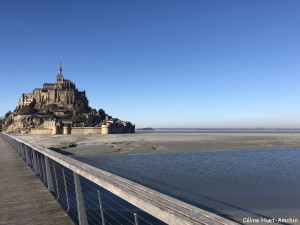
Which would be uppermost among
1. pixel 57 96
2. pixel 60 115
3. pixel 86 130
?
pixel 57 96

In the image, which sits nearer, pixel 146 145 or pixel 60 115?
pixel 146 145

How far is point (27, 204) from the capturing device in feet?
14.3

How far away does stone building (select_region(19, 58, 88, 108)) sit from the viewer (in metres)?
97.2

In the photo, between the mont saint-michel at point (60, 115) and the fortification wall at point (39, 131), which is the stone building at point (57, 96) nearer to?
the mont saint-michel at point (60, 115)

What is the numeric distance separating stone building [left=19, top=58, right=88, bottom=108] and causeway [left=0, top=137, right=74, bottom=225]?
311 ft

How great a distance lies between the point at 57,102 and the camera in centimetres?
9712

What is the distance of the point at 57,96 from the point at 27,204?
10093cm

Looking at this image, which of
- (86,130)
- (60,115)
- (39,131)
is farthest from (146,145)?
(60,115)

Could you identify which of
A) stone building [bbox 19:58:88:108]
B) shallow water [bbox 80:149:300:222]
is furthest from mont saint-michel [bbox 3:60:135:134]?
shallow water [bbox 80:149:300:222]

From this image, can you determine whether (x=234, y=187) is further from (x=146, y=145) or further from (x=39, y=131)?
(x=39, y=131)

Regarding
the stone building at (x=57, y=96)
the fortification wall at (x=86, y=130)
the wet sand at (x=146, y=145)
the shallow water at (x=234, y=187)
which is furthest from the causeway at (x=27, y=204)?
the stone building at (x=57, y=96)

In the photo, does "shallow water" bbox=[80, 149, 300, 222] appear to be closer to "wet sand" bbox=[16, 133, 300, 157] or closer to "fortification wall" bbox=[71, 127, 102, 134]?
"wet sand" bbox=[16, 133, 300, 157]

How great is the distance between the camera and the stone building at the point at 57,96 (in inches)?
3829

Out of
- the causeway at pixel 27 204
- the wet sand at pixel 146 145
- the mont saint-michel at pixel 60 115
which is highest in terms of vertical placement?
the mont saint-michel at pixel 60 115
